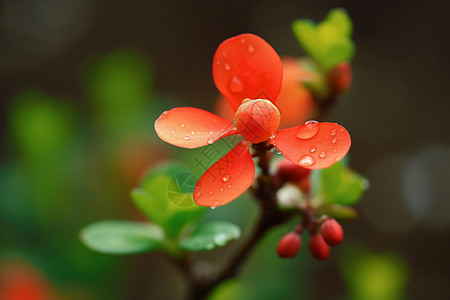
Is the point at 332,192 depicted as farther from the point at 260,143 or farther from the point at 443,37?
the point at 443,37

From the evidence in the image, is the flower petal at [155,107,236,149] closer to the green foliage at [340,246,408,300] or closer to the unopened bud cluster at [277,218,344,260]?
the unopened bud cluster at [277,218,344,260]

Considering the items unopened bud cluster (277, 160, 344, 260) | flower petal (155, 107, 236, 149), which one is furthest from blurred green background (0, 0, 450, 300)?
flower petal (155, 107, 236, 149)

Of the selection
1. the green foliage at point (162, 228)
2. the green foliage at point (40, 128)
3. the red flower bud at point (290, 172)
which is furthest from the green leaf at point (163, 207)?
the green foliage at point (40, 128)

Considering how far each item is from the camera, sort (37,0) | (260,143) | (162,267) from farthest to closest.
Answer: (37,0) → (162,267) → (260,143)

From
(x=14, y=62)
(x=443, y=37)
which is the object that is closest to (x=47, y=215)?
Result: (x=14, y=62)

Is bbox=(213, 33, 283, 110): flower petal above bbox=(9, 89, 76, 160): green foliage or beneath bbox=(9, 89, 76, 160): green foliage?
above

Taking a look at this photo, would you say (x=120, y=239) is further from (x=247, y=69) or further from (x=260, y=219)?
(x=247, y=69)
